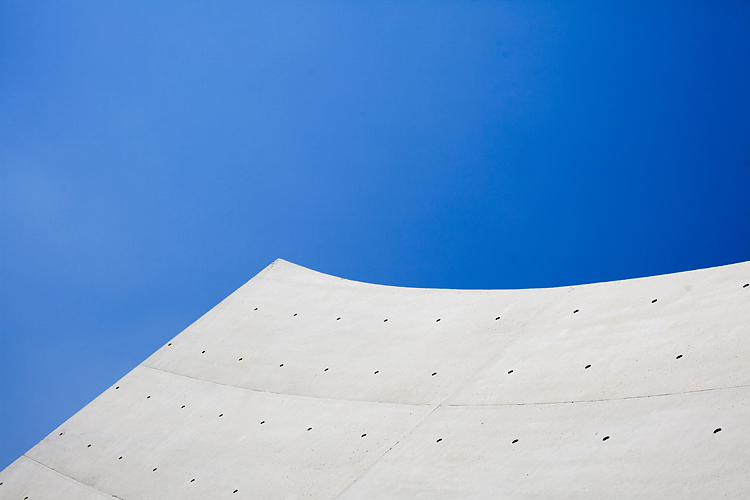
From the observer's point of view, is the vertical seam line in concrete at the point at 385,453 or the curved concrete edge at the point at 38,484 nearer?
the vertical seam line in concrete at the point at 385,453

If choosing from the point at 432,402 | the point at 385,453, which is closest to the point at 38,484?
the point at 385,453

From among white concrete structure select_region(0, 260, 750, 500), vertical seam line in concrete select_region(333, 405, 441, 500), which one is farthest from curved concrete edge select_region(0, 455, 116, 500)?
vertical seam line in concrete select_region(333, 405, 441, 500)

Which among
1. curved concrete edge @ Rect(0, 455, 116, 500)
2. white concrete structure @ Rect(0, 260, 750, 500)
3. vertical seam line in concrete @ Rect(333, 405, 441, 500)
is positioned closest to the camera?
white concrete structure @ Rect(0, 260, 750, 500)

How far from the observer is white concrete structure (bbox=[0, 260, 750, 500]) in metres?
3.92

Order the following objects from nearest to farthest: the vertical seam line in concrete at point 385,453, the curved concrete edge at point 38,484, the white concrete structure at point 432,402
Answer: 1. the white concrete structure at point 432,402
2. the vertical seam line in concrete at point 385,453
3. the curved concrete edge at point 38,484

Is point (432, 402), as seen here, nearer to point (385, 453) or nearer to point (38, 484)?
point (385, 453)

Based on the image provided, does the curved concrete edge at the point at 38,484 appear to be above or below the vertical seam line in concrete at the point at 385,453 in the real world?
above

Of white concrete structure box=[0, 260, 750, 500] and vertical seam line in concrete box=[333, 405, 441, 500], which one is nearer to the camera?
white concrete structure box=[0, 260, 750, 500]

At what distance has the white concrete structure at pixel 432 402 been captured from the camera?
3.92m

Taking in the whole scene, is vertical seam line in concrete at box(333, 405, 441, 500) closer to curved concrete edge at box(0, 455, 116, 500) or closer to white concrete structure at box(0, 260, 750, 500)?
white concrete structure at box(0, 260, 750, 500)

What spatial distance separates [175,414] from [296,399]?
1683 mm

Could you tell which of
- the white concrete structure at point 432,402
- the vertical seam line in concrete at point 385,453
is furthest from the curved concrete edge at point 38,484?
the vertical seam line in concrete at point 385,453

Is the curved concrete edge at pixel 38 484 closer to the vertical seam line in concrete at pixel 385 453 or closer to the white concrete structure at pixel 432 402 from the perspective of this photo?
the white concrete structure at pixel 432 402

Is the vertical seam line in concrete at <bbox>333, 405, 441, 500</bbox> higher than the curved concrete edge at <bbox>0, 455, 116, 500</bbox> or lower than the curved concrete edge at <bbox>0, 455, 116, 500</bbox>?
lower
